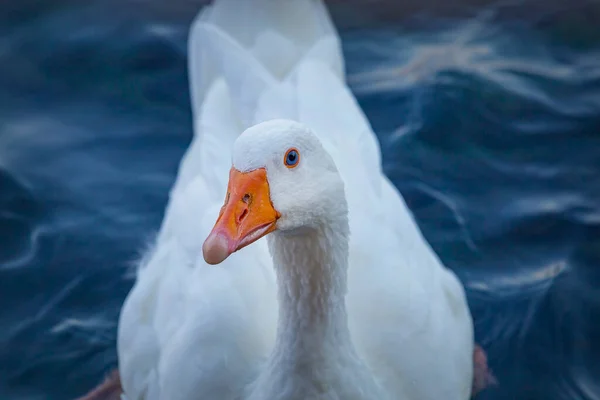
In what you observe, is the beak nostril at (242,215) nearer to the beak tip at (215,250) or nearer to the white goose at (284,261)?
the white goose at (284,261)

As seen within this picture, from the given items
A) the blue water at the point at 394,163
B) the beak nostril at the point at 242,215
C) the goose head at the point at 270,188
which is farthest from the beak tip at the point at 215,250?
the blue water at the point at 394,163

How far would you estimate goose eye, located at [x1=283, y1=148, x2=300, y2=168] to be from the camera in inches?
98.9

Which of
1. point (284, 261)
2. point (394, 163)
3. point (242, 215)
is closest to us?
point (242, 215)

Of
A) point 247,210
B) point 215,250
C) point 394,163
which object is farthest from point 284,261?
point 394,163

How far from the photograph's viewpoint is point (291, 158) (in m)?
2.53

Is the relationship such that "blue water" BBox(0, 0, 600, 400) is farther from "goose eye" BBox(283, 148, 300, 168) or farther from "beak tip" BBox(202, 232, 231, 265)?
"beak tip" BBox(202, 232, 231, 265)

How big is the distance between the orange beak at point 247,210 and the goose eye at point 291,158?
0.08 metres

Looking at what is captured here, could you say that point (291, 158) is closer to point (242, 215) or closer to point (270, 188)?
point (270, 188)

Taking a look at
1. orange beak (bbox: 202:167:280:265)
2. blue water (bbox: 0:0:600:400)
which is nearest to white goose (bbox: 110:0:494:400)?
orange beak (bbox: 202:167:280:265)

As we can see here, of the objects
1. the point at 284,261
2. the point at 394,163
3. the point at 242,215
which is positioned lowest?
the point at 394,163

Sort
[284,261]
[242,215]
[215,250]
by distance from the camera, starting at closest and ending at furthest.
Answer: [215,250] → [242,215] → [284,261]

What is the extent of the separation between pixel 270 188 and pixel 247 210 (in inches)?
3.8

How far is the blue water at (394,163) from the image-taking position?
4.40m

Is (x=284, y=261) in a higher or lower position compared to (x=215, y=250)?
lower
